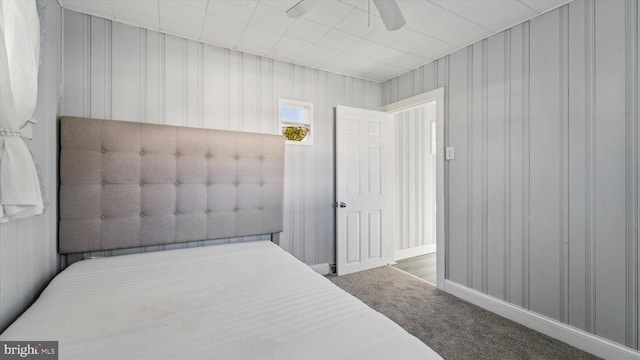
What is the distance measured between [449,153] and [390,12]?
171 cm

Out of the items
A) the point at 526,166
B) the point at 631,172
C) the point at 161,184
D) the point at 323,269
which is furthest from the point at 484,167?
the point at 161,184

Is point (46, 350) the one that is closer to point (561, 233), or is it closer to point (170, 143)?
point (170, 143)

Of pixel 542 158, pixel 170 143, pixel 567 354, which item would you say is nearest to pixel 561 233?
pixel 542 158

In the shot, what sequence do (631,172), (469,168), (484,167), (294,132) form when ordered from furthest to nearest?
1. (294,132)
2. (469,168)
3. (484,167)
4. (631,172)

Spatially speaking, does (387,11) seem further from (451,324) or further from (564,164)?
(451,324)

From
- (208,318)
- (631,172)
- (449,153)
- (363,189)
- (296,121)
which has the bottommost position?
(208,318)

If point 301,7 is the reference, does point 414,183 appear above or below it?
below

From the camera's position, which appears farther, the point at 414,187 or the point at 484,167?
the point at 414,187

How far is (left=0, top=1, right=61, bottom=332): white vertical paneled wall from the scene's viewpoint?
1.20 meters

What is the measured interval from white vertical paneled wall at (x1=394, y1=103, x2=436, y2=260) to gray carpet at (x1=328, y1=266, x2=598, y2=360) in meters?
1.02

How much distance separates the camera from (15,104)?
41.6 inches

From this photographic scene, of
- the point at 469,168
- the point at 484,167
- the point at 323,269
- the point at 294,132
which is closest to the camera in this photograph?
the point at 484,167

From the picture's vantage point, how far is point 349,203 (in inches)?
121

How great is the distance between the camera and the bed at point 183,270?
36.3 inches
